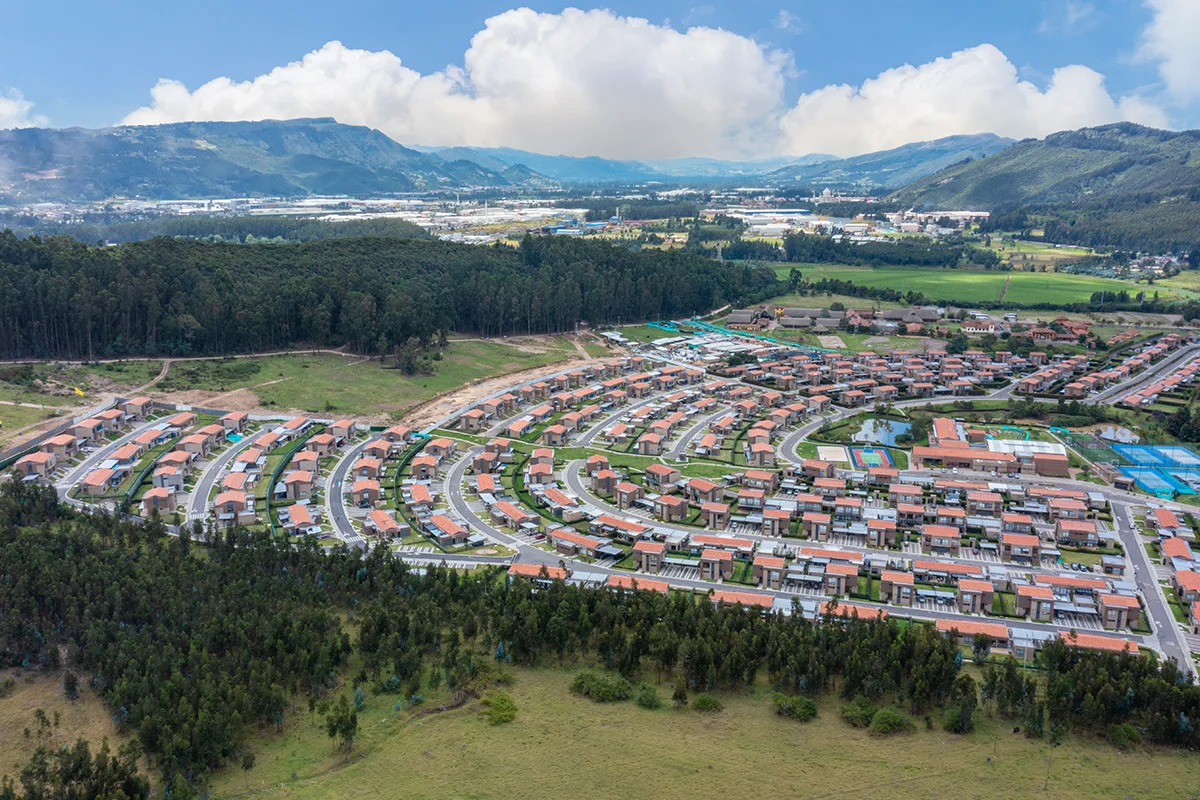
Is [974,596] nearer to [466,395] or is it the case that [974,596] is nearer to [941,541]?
[941,541]

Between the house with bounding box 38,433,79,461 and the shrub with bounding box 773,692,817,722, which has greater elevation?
the house with bounding box 38,433,79,461

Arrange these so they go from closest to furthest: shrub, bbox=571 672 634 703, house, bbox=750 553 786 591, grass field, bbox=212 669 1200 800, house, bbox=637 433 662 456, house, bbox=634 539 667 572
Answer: grass field, bbox=212 669 1200 800
shrub, bbox=571 672 634 703
house, bbox=750 553 786 591
house, bbox=634 539 667 572
house, bbox=637 433 662 456

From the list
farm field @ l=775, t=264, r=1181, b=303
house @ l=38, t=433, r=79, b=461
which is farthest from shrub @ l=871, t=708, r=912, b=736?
farm field @ l=775, t=264, r=1181, b=303

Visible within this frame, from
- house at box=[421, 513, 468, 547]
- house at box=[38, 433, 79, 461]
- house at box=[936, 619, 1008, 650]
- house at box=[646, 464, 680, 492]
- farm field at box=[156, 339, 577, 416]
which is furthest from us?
farm field at box=[156, 339, 577, 416]

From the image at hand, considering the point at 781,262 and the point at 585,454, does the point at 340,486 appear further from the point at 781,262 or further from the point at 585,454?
the point at 781,262

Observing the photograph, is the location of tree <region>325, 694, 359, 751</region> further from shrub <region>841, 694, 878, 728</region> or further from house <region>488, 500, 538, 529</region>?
house <region>488, 500, 538, 529</region>

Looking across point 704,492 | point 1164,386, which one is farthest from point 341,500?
point 1164,386

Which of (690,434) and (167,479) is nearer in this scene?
(167,479)

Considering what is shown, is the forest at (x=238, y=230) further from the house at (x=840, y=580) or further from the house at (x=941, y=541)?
the house at (x=840, y=580)
